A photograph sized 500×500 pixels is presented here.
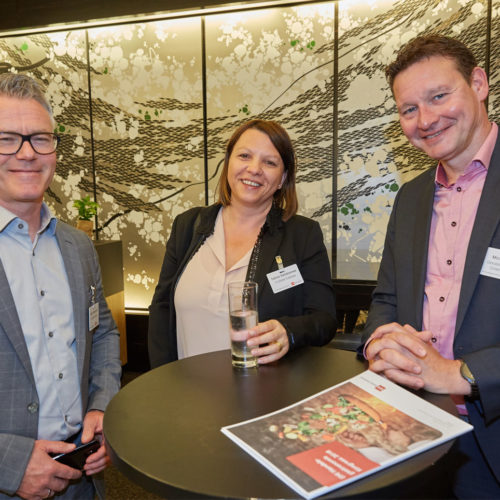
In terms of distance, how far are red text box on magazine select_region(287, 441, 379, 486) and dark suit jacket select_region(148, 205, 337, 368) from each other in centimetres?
88

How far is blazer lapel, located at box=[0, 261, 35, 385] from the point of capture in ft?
4.54

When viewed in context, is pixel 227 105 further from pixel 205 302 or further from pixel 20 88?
pixel 20 88

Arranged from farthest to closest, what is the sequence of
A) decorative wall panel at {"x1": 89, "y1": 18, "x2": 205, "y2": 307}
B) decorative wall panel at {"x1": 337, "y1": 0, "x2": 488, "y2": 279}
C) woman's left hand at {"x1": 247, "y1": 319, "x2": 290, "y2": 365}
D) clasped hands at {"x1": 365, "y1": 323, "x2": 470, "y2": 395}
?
decorative wall panel at {"x1": 89, "y1": 18, "x2": 205, "y2": 307} < decorative wall panel at {"x1": 337, "y1": 0, "x2": 488, "y2": 279} < woman's left hand at {"x1": 247, "y1": 319, "x2": 290, "y2": 365} < clasped hands at {"x1": 365, "y1": 323, "x2": 470, "y2": 395}

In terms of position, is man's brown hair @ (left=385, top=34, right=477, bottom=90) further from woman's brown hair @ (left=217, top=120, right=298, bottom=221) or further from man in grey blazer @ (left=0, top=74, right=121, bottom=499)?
man in grey blazer @ (left=0, top=74, right=121, bottom=499)

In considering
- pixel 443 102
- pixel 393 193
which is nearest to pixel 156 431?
pixel 443 102

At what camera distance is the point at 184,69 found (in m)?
4.83

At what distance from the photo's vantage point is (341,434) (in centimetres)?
98

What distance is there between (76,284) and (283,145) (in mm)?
1109

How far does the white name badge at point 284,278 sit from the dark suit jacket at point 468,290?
1.16 feet

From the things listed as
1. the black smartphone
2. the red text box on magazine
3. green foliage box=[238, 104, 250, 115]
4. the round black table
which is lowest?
the black smartphone

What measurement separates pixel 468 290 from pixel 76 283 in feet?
4.12

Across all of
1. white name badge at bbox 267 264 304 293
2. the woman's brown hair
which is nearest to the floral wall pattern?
the woman's brown hair

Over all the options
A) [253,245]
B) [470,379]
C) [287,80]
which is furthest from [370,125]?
[470,379]

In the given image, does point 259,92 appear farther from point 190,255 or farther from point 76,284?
point 76,284
